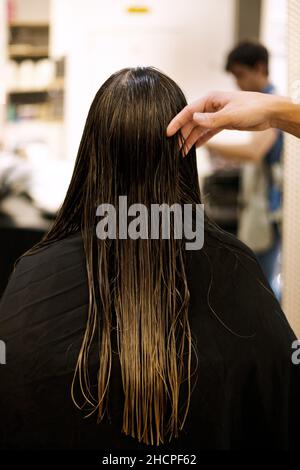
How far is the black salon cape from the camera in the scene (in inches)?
44.9

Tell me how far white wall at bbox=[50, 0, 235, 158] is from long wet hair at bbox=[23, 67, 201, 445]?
4.47 meters

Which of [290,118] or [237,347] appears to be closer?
[237,347]

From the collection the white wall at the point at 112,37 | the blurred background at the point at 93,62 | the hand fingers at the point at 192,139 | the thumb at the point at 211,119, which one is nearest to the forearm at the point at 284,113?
the thumb at the point at 211,119

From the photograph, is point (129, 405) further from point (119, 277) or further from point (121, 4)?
point (121, 4)

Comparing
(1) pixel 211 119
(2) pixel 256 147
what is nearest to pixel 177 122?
(1) pixel 211 119

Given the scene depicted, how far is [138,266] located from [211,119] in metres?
0.32

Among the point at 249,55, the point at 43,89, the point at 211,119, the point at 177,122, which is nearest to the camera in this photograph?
the point at 177,122

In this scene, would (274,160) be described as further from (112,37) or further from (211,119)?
(112,37)

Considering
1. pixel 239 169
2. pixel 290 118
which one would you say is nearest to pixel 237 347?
pixel 290 118

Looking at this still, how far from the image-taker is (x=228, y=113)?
4.10 feet

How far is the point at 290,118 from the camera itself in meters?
1.33

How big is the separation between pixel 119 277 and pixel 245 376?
31 cm

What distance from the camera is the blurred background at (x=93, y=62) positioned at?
15.5 ft

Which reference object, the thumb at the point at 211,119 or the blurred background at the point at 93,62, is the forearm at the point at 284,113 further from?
the blurred background at the point at 93,62
